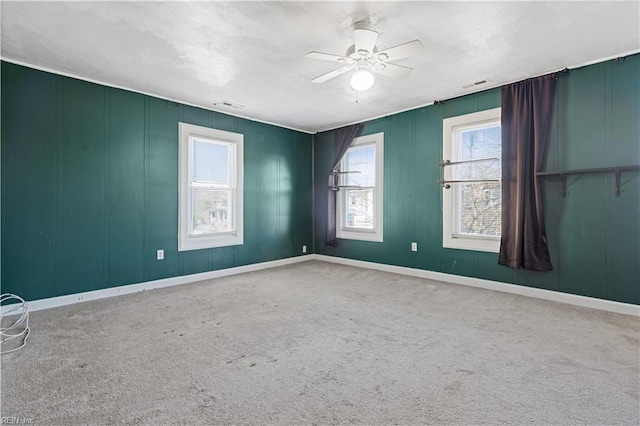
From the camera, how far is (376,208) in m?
5.41

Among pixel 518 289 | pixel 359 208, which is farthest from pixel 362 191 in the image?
pixel 518 289

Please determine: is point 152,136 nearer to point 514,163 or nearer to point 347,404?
point 347,404

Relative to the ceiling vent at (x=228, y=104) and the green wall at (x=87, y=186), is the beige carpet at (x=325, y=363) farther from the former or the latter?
the ceiling vent at (x=228, y=104)

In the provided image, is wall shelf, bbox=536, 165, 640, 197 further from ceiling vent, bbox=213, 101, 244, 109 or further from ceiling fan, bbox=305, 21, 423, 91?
ceiling vent, bbox=213, 101, 244, 109

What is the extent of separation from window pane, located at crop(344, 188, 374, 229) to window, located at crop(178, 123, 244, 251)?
2.02m

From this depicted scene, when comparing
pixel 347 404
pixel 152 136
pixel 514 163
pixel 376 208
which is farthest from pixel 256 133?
pixel 347 404

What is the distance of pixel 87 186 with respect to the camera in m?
3.68

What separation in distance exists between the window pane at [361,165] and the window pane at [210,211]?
2270 mm

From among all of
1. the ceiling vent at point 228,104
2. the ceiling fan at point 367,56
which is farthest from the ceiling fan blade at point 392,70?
the ceiling vent at point 228,104

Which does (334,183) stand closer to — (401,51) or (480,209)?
(480,209)

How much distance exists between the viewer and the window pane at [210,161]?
4.70 m

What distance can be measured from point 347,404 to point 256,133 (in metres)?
4.65

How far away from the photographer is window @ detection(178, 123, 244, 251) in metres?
4.53

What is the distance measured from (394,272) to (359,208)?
53.2 inches
